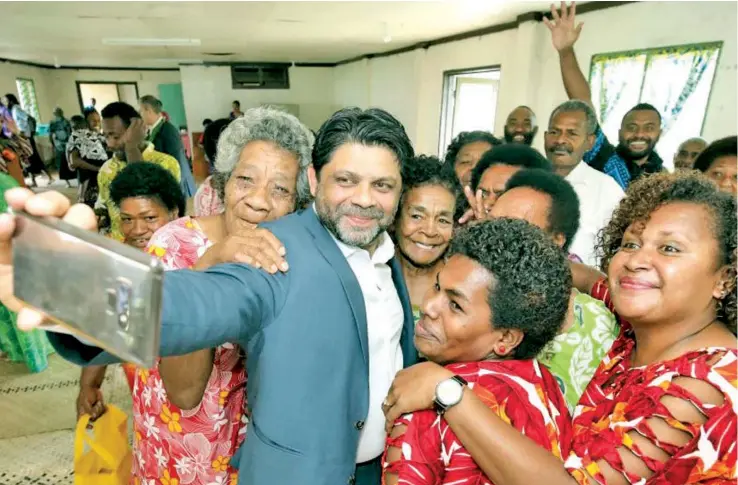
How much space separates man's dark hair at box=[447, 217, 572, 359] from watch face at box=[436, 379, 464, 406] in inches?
8.0

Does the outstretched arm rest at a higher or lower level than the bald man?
higher

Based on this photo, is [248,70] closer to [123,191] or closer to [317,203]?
[123,191]

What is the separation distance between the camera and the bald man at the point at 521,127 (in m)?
4.04

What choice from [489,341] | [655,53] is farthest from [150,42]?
[489,341]

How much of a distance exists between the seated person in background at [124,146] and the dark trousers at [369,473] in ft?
9.29

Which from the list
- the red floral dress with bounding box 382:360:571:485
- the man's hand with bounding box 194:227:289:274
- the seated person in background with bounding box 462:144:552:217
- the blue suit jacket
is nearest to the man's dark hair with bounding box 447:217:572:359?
the red floral dress with bounding box 382:360:571:485

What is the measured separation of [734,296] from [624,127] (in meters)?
3.09

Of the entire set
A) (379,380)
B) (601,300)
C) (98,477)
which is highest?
(601,300)

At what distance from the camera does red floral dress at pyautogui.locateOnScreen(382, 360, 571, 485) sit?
3.02ft

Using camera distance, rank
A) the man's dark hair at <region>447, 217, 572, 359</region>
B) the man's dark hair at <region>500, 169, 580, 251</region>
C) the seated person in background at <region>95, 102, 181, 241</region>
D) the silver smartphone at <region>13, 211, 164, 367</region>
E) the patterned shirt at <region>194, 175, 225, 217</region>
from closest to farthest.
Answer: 1. the silver smartphone at <region>13, 211, 164, 367</region>
2. the man's dark hair at <region>447, 217, 572, 359</region>
3. the man's dark hair at <region>500, 169, 580, 251</region>
4. the patterned shirt at <region>194, 175, 225, 217</region>
5. the seated person in background at <region>95, 102, 181, 241</region>

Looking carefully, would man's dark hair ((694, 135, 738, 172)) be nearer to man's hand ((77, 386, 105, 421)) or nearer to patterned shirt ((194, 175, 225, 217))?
patterned shirt ((194, 175, 225, 217))

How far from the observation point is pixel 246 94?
47.7ft

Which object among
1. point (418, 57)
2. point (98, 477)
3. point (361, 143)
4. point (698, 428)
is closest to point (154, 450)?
point (98, 477)

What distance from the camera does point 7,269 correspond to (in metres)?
0.69
